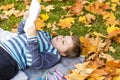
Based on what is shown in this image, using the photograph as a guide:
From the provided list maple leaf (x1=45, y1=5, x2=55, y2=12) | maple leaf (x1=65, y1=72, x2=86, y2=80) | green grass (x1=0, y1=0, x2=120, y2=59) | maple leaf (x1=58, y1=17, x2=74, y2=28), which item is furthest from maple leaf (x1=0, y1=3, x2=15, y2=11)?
maple leaf (x1=65, y1=72, x2=86, y2=80)

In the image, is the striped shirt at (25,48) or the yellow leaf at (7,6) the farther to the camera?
the yellow leaf at (7,6)

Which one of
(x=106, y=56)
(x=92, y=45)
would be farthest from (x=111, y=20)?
(x=106, y=56)

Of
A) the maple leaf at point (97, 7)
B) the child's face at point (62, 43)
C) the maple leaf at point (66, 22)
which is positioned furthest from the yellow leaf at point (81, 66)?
the maple leaf at point (97, 7)

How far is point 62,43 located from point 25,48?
1.30 feet

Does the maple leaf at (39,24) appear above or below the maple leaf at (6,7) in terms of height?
below

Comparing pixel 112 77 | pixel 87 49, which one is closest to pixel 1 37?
pixel 87 49

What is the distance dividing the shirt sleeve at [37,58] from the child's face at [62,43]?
10 centimetres

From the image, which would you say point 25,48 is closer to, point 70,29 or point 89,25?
point 70,29

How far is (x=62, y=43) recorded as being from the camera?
3760 mm

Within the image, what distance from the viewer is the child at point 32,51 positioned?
3.53 metres

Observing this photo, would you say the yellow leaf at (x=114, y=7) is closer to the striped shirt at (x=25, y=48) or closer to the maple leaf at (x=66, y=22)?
the maple leaf at (x=66, y=22)

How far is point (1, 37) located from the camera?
13.7ft

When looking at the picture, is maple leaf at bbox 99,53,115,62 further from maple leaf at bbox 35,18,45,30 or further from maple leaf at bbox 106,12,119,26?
maple leaf at bbox 35,18,45,30

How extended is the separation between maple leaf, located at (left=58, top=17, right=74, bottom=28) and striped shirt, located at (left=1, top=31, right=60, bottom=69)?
80 centimetres
